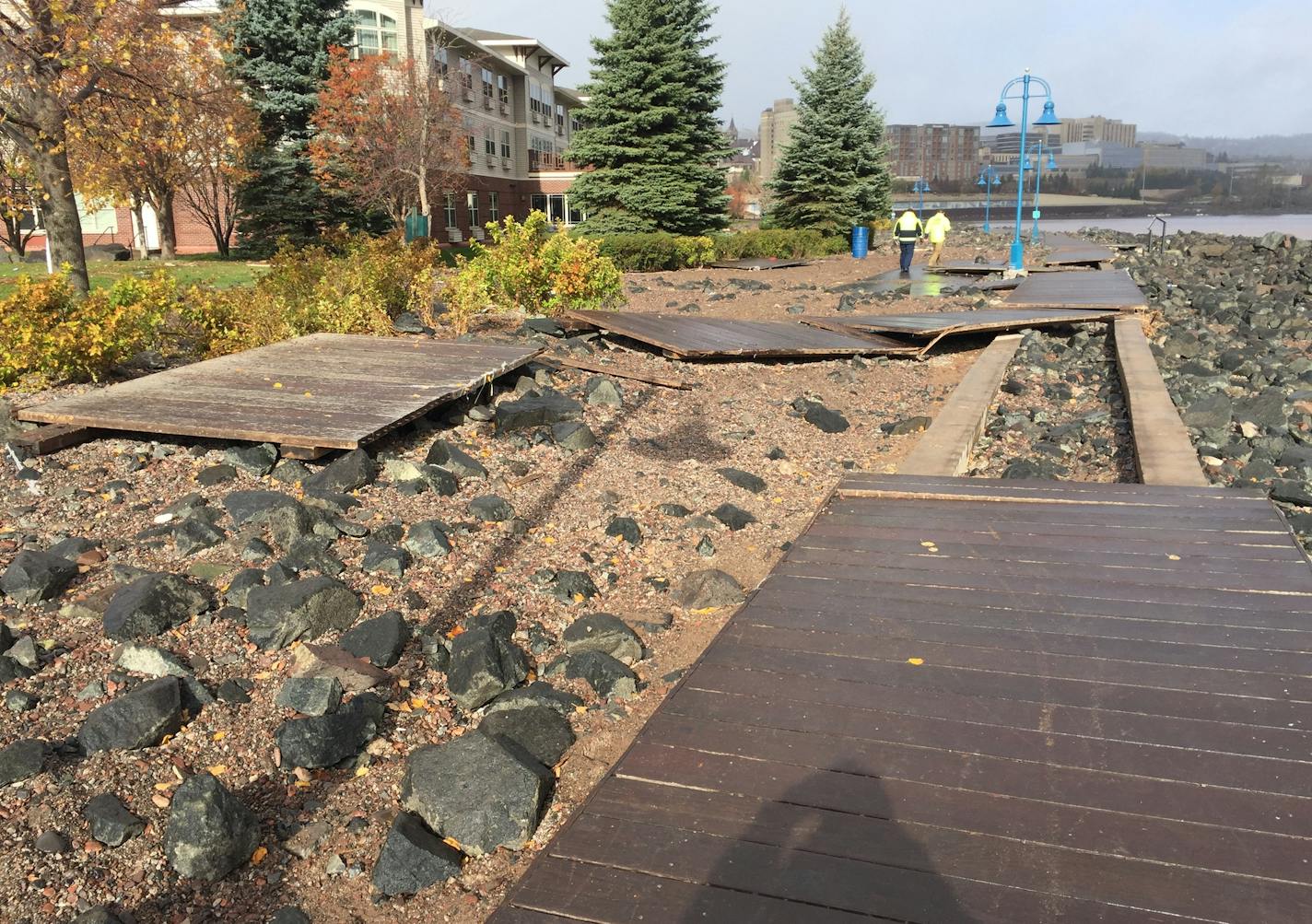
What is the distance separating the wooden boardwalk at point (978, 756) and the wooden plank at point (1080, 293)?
11.1 m

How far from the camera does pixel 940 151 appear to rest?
9775cm

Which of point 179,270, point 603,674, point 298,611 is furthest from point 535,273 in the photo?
point 179,270

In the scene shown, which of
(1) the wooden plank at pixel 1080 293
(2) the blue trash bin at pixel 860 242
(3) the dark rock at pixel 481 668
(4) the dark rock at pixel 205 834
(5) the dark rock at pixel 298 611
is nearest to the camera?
(4) the dark rock at pixel 205 834

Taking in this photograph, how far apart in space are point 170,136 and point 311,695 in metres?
11.0

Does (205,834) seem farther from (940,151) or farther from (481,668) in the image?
(940,151)

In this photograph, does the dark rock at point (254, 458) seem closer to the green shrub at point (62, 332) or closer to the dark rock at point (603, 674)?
the green shrub at point (62, 332)

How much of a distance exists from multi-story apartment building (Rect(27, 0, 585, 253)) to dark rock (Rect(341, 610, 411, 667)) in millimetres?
25206

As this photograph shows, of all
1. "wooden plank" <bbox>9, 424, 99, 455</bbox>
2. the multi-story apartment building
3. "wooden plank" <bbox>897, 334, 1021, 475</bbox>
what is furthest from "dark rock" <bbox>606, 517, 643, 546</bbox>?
the multi-story apartment building

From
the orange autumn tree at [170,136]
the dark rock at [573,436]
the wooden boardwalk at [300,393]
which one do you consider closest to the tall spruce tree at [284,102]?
the orange autumn tree at [170,136]

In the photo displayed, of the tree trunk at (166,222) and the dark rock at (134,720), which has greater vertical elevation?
the tree trunk at (166,222)

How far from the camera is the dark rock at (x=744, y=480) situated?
7297mm

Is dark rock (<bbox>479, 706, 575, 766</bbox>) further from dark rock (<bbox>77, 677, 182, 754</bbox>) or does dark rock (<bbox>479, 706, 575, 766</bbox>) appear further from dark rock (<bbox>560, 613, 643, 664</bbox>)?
dark rock (<bbox>77, 677, 182, 754</bbox>)

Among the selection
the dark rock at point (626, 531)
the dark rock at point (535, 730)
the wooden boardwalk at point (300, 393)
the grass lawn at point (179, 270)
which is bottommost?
the dark rock at point (535, 730)

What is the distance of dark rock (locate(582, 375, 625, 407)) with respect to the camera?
8.94 metres
